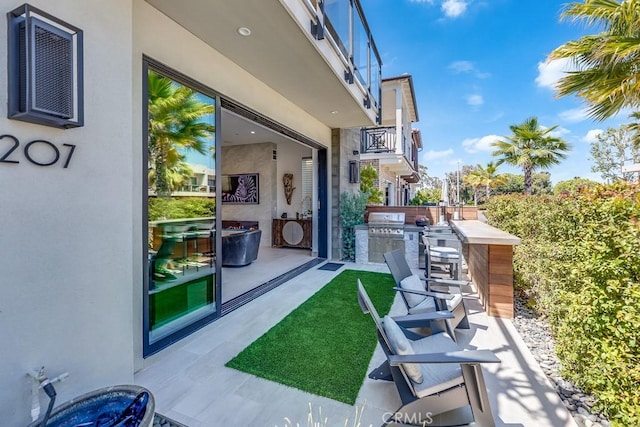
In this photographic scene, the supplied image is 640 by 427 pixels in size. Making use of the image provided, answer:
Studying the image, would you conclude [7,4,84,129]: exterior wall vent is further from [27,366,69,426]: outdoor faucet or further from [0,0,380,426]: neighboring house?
[27,366,69,426]: outdoor faucet

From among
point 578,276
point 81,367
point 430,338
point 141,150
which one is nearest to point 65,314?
point 81,367

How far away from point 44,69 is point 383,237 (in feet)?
21.7

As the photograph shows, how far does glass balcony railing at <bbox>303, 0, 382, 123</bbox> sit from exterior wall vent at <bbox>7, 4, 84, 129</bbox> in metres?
2.54

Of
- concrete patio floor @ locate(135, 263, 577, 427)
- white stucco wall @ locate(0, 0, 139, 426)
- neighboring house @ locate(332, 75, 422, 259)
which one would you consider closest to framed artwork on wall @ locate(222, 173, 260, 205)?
neighboring house @ locate(332, 75, 422, 259)

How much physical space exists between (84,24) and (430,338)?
3.54 metres

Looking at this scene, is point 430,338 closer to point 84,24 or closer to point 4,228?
point 4,228

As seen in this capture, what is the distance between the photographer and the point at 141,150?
2.71m

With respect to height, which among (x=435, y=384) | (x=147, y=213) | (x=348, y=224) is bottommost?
(x=435, y=384)

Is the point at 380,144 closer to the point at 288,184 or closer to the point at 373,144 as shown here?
the point at 373,144

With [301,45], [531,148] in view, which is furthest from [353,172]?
[531,148]

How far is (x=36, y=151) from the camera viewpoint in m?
1.66

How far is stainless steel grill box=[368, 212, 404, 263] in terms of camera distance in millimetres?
7152

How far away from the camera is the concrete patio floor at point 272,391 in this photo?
2090 mm

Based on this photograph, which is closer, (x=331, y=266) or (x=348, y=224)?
(x=331, y=266)
